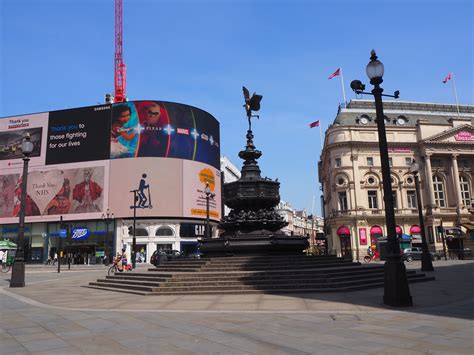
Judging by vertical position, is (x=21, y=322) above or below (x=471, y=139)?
below

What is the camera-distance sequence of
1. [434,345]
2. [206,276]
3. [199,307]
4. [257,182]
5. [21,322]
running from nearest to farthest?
[434,345]
[21,322]
[199,307]
[206,276]
[257,182]

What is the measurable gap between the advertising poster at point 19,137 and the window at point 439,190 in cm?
6297

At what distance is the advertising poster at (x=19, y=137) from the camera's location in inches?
2660

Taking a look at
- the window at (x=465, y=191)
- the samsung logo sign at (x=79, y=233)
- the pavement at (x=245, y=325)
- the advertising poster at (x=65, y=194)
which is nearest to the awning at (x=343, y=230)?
→ the window at (x=465, y=191)

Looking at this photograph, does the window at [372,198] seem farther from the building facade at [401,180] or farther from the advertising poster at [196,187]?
the advertising poster at [196,187]

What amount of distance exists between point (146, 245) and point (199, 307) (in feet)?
178

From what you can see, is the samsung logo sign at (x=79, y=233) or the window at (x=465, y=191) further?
the samsung logo sign at (x=79, y=233)

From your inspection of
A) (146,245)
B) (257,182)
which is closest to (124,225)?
(146,245)

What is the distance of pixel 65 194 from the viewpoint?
64.2 metres

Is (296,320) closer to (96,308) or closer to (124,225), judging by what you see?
(96,308)

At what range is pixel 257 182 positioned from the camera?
1864 cm

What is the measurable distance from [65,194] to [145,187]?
13.6 metres

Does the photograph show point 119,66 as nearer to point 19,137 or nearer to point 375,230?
point 19,137

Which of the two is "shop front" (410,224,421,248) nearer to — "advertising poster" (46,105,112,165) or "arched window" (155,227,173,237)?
"arched window" (155,227,173,237)
